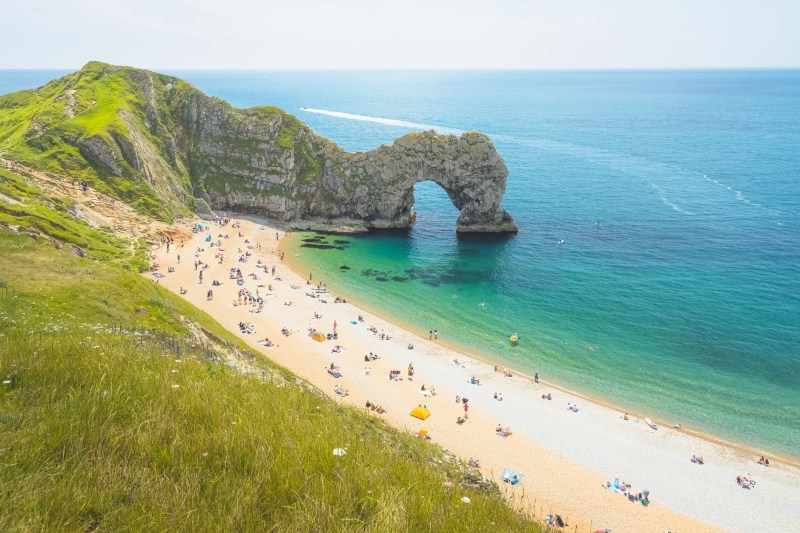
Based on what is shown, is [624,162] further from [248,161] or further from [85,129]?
[85,129]

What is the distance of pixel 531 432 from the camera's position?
35062mm

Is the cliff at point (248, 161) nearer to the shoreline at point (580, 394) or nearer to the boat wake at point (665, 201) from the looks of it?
the shoreline at point (580, 394)

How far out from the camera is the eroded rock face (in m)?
73.6

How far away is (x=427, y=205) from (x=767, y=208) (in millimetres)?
62486

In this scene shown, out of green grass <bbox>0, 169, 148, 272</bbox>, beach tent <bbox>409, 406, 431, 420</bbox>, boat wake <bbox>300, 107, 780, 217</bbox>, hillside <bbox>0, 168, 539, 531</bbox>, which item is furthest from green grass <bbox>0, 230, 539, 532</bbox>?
boat wake <bbox>300, 107, 780, 217</bbox>

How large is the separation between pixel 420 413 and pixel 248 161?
59.3m

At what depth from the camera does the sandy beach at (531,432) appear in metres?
28.5

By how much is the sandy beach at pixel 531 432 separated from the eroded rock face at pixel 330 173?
26.4m

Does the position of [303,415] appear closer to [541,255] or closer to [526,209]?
[541,255]

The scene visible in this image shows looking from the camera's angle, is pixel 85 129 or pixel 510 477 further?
pixel 85 129

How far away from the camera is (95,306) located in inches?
1027

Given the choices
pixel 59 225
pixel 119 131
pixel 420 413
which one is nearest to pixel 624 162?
pixel 420 413

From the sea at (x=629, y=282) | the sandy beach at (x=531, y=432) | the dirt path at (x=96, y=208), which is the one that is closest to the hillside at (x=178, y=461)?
the sandy beach at (x=531, y=432)

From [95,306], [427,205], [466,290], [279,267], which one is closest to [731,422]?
[466,290]
